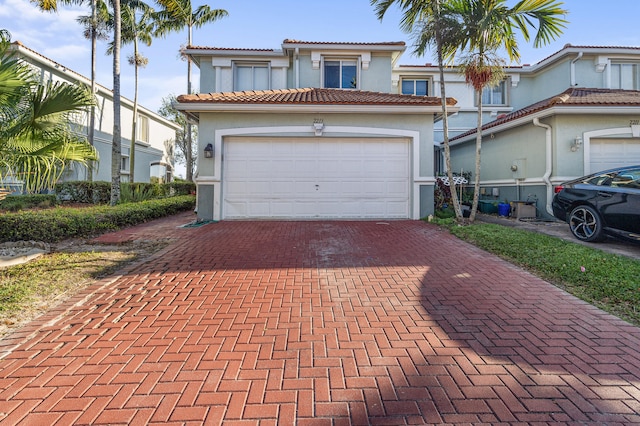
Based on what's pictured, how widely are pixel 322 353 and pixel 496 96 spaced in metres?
18.0

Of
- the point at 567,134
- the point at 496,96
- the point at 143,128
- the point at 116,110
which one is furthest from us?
the point at 143,128

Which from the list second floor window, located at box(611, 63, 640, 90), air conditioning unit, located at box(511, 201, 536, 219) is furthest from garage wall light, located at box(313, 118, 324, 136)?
second floor window, located at box(611, 63, 640, 90)

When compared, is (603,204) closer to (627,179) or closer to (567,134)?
(627,179)

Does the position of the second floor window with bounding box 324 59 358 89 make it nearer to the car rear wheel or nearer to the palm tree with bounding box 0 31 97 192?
the car rear wheel

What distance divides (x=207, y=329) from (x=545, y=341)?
3.17 metres

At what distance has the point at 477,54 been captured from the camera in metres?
8.55

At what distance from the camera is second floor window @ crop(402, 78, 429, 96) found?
16562 mm

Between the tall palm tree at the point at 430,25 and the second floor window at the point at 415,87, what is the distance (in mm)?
7314

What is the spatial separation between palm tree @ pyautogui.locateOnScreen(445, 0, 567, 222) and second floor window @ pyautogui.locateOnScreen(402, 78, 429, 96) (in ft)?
25.7

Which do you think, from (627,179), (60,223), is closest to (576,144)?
(627,179)

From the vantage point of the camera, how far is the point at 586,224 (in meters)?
6.62

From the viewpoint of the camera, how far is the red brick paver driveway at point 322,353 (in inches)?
82.1

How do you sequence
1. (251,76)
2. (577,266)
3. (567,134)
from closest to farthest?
(577,266), (567,134), (251,76)

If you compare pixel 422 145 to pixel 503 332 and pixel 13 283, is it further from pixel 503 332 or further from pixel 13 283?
pixel 13 283
